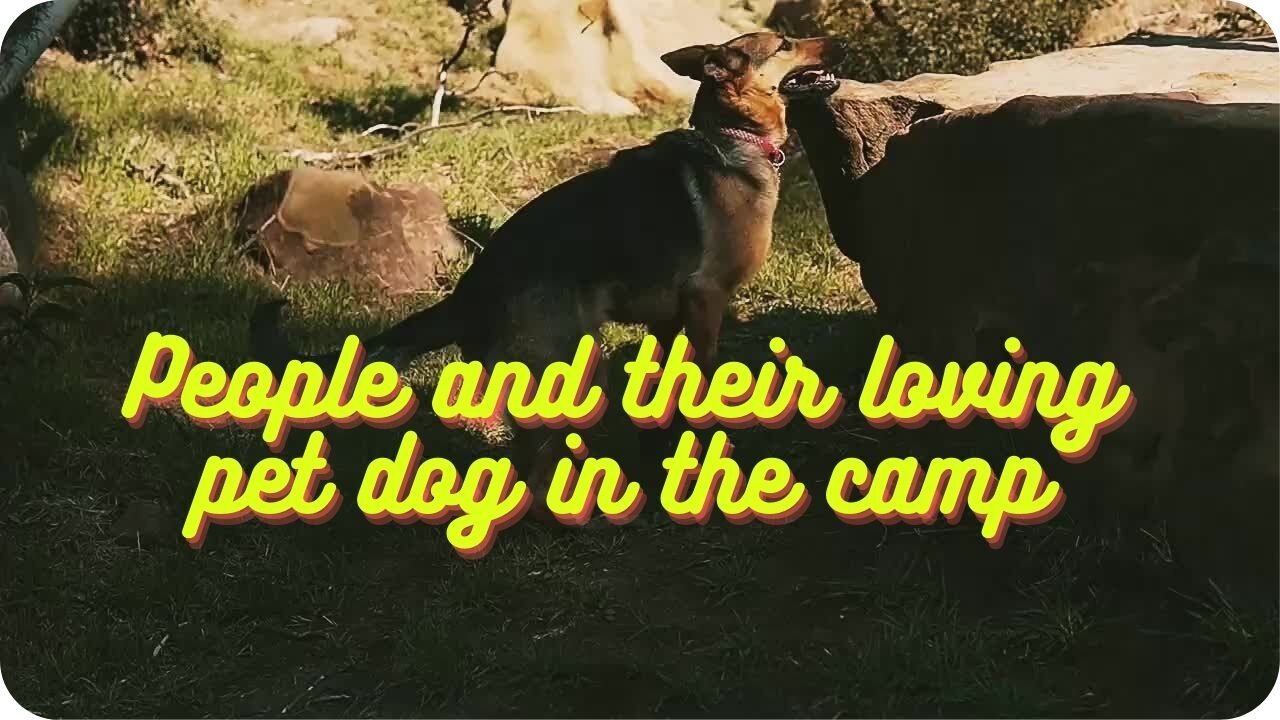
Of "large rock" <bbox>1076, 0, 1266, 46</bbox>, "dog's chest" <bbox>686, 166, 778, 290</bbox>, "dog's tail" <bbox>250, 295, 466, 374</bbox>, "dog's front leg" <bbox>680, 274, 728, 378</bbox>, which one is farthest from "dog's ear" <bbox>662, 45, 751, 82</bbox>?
"large rock" <bbox>1076, 0, 1266, 46</bbox>

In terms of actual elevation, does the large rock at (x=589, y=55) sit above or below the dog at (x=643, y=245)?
below

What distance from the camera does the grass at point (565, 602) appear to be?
180 inches

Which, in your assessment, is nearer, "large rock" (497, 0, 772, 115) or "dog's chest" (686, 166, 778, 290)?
"dog's chest" (686, 166, 778, 290)

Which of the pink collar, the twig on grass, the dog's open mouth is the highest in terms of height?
the dog's open mouth

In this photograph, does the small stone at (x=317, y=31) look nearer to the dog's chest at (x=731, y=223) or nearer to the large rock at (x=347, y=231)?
the large rock at (x=347, y=231)

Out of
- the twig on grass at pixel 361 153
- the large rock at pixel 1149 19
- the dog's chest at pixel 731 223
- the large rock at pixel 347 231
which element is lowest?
the twig on grass at pixel 361 153

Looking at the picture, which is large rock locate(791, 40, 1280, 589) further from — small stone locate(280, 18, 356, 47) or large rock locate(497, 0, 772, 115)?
small stone locate(280, 18, 356, 47)

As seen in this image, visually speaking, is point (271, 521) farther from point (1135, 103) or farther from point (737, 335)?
point (1135, 103)

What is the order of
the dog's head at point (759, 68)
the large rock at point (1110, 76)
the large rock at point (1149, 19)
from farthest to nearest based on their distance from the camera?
1. the large rock at point (1149, 19)
2. the large rock at point (1110, 76)
3. the dog's head at point (759, 68)

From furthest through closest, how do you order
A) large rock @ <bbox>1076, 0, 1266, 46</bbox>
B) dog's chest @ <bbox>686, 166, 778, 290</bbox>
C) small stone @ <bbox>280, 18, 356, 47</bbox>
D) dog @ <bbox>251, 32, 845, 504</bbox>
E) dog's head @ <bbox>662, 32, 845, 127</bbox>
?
small stone @ <bbox>280, 18, 356, 47</bbox>
large rock @ <bbox>1076, 0, 1266, 46</bbox>
dog's head @ <bbox>662, 32, 845, 127</bbox>
dog's chest @ <bbox>686, 166, 778, 290</bbox>
dog @ <bbox>251, 32, 845, 504</bbox>

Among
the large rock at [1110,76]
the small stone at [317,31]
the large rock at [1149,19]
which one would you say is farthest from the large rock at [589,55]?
the large rock at [1110,76]

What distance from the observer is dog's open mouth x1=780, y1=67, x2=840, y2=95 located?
19.6ft

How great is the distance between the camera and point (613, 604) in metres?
5.27

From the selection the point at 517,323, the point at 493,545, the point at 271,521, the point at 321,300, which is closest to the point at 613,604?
the point at 493,545
